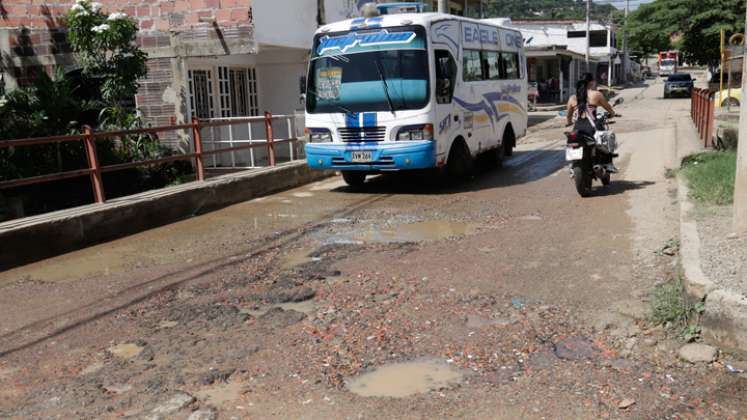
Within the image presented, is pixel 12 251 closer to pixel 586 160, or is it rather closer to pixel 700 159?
pixel 586 160

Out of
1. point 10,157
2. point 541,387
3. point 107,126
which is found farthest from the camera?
point 107,126

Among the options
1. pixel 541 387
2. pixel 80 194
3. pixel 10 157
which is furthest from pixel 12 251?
pixel 541 387

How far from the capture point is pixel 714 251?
5.51 m

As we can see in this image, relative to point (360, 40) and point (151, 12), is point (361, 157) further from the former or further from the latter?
point (151, 12)

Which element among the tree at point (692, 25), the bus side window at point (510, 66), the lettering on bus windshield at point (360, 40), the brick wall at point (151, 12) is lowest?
the bus side window at point (510, 66)

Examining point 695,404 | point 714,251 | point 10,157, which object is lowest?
point 695,404

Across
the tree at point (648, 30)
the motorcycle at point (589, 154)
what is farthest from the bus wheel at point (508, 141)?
the tree at point (648, 30)

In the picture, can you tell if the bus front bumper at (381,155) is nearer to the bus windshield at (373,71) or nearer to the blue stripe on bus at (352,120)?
the blue stripe on bus at (352,120)

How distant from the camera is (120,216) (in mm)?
8844

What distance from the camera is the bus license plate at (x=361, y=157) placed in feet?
35.5

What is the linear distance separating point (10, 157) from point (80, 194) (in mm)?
1458

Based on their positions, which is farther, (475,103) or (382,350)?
(475,103)

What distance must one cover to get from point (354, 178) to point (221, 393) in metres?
8.21

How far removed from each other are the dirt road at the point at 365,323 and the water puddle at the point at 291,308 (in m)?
0.02
